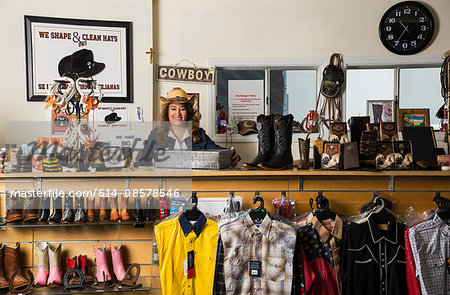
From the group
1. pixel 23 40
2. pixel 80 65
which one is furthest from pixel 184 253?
pixel 23 40

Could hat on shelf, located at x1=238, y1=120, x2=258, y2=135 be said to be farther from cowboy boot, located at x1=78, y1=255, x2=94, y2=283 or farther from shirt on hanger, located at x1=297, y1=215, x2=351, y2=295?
cowboy boot, located at x1=78, y1=255, x2=94, y2=283

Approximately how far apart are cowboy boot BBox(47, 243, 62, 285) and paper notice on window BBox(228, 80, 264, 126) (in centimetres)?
177

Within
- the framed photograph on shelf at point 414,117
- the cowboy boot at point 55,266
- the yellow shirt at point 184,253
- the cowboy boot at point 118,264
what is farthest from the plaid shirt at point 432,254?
the cowboy boot at point 55,266

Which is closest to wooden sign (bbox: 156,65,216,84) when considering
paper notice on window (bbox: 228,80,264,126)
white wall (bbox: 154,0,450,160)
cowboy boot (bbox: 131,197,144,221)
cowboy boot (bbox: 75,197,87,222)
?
white wall (bbox: 154,0,450,160)

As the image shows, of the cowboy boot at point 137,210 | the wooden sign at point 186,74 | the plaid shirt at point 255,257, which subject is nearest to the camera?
the plaid shirt at point 255,257

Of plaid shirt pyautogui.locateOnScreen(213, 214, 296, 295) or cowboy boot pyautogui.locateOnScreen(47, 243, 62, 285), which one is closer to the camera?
plaid shirt pyautogui.locateOnScreen(213, 214, 296, 295)

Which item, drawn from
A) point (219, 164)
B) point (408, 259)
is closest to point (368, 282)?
point (408, 259)

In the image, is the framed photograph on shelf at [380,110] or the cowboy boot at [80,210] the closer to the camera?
the cowboy boot at [80,210]

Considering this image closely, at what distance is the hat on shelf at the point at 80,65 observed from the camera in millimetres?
3432

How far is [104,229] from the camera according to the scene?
3.03m

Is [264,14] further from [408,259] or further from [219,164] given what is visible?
[408,259]

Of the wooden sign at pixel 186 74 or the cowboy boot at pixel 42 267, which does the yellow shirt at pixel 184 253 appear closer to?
the cowboy boot at pixel 42 267

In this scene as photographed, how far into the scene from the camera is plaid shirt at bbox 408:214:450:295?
2.65 meters

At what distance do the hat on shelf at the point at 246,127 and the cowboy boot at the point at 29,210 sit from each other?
1772 mm
